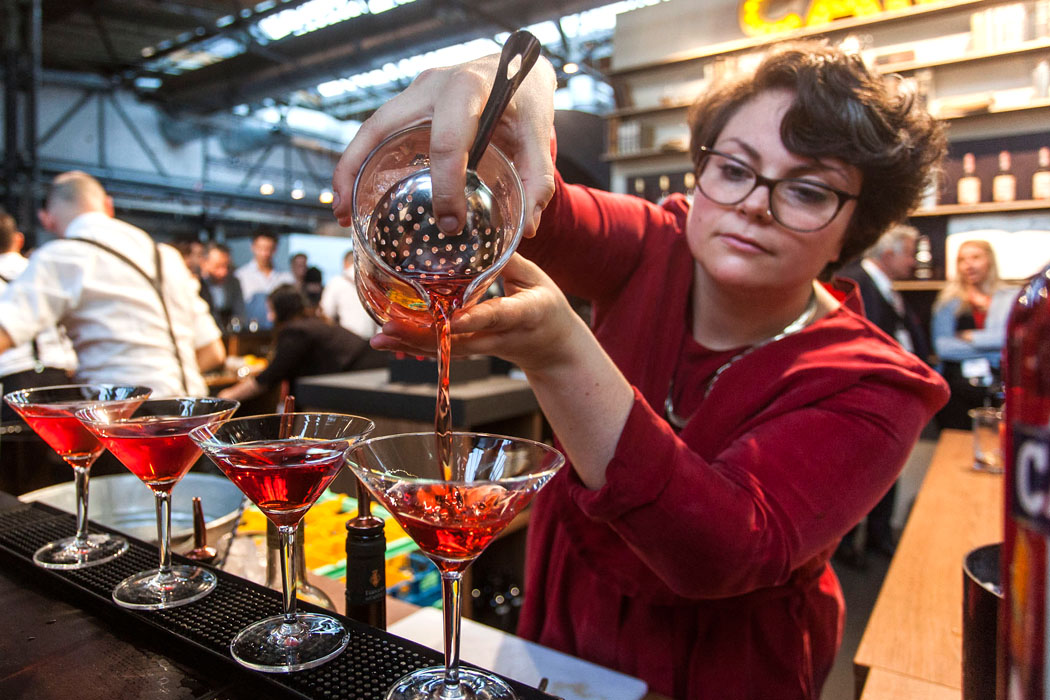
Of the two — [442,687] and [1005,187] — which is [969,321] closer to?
[1005,187]

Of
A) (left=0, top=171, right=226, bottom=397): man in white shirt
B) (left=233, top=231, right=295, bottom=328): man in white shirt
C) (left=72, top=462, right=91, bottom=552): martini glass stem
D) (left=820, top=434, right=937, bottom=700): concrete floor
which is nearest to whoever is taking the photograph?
(left=72, top=462, right=91, bottom=552): martini glass stem

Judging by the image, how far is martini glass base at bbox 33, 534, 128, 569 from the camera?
2.91 feet

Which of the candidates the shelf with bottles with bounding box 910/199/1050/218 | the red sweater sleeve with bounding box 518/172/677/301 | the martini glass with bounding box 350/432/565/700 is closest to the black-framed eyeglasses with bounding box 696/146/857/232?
the red sweater sleeve with bounding box 518/172/677/301

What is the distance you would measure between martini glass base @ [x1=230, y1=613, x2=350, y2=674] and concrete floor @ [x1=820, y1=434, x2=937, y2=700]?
1381 mm

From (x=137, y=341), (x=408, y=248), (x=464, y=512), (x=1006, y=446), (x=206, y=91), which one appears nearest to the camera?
(x=1006, y=446)

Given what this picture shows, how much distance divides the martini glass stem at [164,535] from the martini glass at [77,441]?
101 millimetres

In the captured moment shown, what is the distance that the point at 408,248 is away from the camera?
750 millimetres

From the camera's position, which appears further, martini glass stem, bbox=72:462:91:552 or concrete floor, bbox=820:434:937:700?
concrete floor, bbox=820:434:937:700

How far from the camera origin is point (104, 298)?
2682 millimetres

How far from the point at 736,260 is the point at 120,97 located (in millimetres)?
Result: 12249

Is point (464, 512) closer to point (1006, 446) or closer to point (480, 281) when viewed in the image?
point (480, 281)

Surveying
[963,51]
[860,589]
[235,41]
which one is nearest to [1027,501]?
[860,589]

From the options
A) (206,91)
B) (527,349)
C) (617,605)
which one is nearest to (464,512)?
(527,349)

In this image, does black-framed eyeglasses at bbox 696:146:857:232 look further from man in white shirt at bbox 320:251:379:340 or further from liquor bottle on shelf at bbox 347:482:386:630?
man in white shirt at bbox 320:251:379:340
